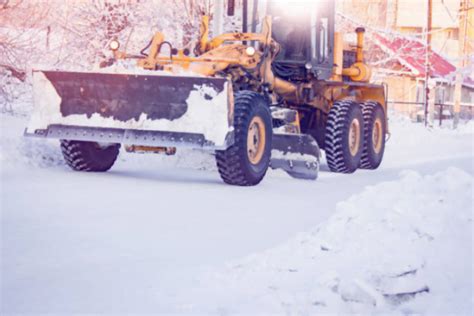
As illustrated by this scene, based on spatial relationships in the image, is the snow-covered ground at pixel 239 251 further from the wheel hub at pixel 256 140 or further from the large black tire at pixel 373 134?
the large black tire at pixel 373 134

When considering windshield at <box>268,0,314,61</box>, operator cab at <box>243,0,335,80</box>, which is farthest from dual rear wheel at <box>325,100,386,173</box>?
windshield at <box>268,0,314,61</box>

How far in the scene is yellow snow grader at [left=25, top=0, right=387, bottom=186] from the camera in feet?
30.5

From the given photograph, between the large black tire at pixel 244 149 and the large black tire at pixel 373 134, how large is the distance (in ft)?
13.6

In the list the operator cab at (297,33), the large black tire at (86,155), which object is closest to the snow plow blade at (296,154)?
the operator cab at (297,33)

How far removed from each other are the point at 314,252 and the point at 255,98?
4.89 m

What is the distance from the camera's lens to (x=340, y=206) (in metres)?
5.48

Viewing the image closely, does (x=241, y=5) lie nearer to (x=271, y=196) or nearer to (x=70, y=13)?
(x=271, y=196)

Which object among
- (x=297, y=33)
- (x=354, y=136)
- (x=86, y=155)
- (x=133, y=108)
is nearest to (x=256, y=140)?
(x=133, y=108)

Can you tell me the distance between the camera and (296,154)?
10.8 meters

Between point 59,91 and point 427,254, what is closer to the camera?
point 427,254

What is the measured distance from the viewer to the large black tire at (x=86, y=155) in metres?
10.4

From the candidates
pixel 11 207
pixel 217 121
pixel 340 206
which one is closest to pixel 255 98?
pixel 217 121

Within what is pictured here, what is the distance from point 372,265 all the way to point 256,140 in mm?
5369

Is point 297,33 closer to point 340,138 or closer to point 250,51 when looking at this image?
point 340,138
